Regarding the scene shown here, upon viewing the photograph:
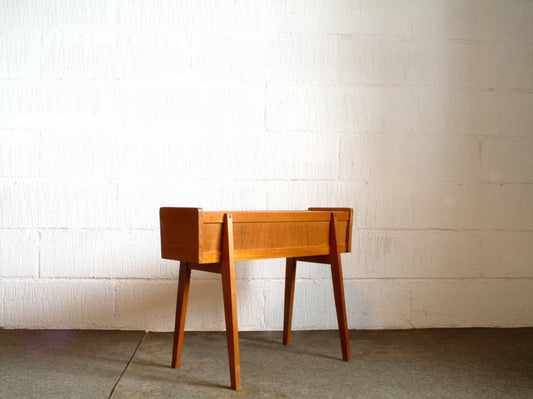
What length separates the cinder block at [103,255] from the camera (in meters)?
2.80

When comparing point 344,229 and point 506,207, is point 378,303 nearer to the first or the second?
point 344,229

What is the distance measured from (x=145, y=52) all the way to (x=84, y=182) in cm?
73

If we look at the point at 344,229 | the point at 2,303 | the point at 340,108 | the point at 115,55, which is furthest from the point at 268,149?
the point at 2,303

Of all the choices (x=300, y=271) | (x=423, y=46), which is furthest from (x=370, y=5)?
(x=300, y=271)

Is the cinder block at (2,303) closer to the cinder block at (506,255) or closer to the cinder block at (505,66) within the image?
the cinder block at (506,255)

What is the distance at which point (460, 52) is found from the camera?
2996mm

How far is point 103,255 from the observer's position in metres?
2.82

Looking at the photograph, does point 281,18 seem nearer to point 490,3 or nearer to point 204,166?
point 204,166

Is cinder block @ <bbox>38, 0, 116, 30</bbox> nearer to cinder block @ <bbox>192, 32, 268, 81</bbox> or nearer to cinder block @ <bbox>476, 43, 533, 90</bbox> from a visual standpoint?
cinder block @ <bbox>192, 32, 268, 81</bbox>

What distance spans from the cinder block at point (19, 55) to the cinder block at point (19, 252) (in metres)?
0.80

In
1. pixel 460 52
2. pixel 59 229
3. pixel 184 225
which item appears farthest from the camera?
pixel 460 52

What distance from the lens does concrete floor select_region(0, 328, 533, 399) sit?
1.89 metres

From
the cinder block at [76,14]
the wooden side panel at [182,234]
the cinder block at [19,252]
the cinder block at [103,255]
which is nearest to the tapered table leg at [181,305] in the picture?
the wooden side panel at [182,234]

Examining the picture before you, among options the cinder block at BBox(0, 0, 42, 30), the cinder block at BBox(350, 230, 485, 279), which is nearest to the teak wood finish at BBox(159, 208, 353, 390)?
the cinder block at BBox(350, 230, 485, 279)
